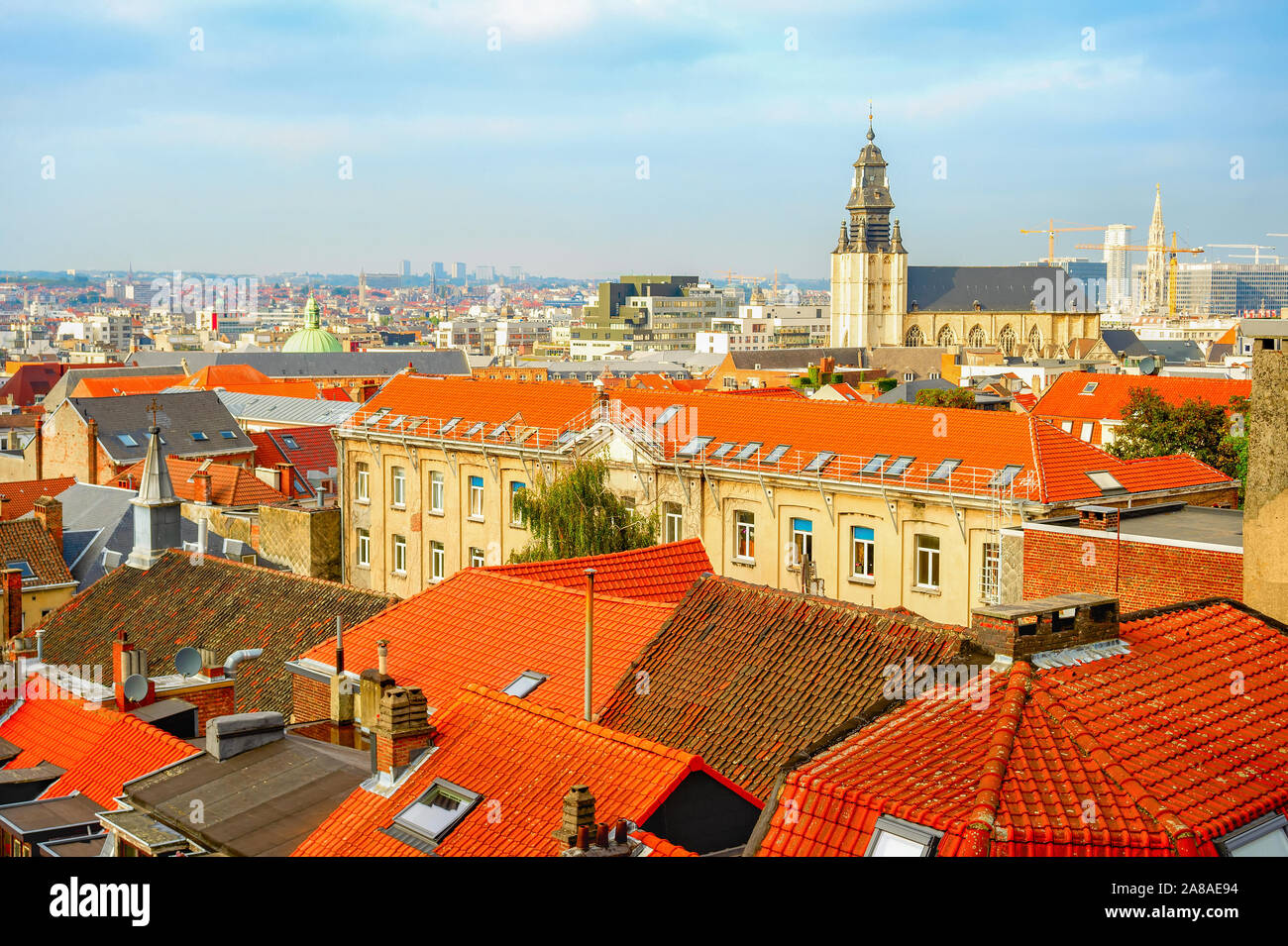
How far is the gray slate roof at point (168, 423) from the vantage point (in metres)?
70.6

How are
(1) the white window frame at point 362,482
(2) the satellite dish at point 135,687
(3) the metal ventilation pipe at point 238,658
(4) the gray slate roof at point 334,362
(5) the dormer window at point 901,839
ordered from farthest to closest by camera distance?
(4) the gray slate roof at point 334,362 → (1) the white window frame at point 362,482 → (3) the metal ventilation pipe at point 238,658 → (2) the satellite dish at point 135,687 → (5) the dormer window at point 901,839

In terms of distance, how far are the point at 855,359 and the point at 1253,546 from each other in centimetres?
15753

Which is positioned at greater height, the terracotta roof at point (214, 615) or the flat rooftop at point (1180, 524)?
the flat rooftop at point (1180, 524)

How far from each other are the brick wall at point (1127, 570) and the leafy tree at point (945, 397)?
51210mm

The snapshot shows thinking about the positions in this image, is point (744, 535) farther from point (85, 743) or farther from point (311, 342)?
point (311, 342)

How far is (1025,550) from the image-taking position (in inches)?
1035

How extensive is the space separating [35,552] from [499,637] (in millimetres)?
21499

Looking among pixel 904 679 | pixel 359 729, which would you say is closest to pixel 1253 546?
pixel 904 679

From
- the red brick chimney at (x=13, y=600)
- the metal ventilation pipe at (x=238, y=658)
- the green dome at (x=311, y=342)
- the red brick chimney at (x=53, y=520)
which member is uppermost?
the green dome at (x=311, y=342)

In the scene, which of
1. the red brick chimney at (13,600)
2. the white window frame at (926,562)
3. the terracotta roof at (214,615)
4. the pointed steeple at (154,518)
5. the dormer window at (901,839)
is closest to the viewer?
the dormer window at (901,839)

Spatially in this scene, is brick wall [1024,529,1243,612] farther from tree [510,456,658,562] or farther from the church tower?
the church tower

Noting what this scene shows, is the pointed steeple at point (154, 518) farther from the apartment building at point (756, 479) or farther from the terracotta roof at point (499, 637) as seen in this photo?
the apartment building at point (756, 479)

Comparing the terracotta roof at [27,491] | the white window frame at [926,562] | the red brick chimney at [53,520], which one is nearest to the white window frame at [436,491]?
the terracotta roof at [27,491]
